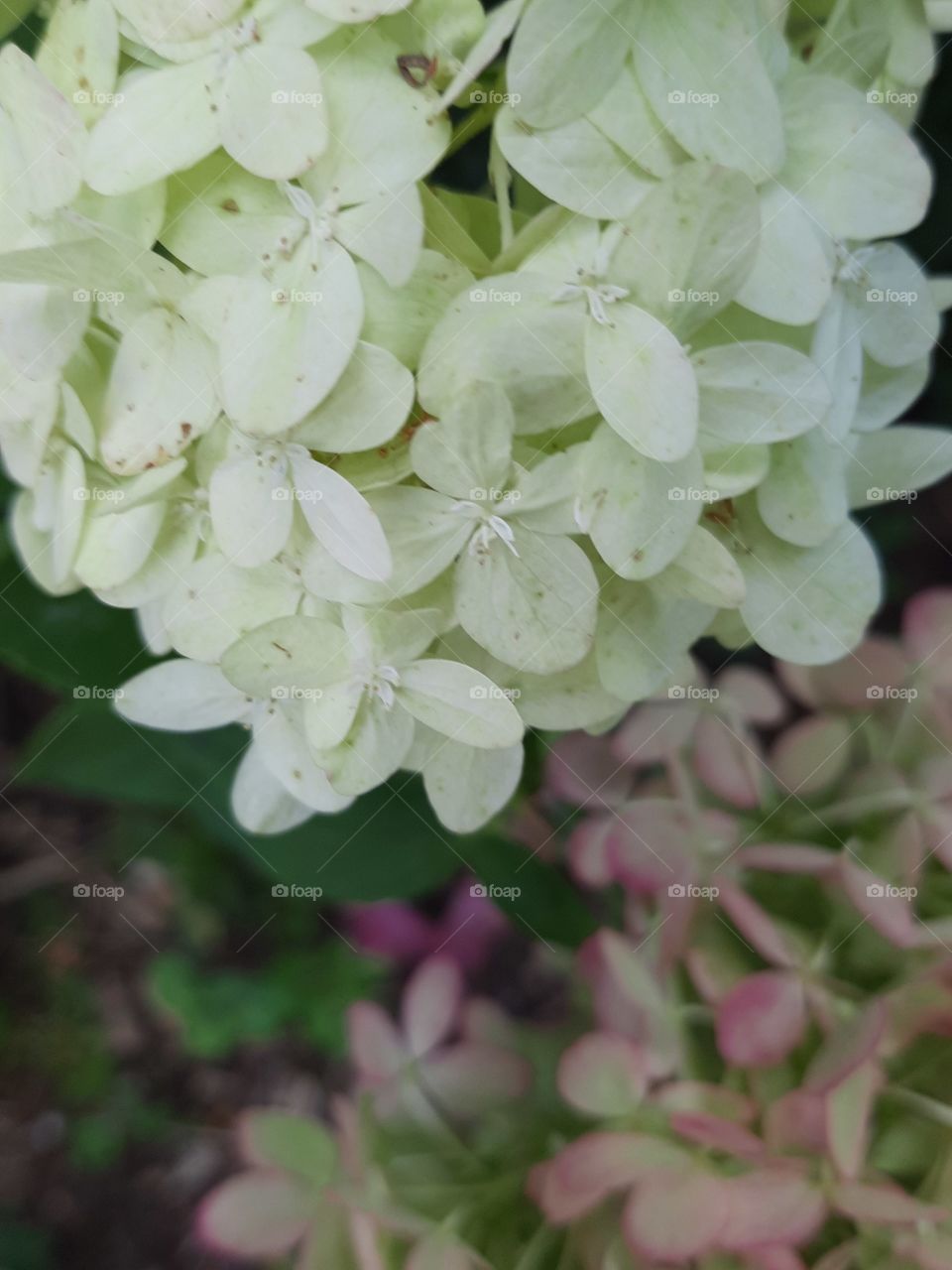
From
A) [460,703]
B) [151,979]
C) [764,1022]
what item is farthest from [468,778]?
[151,979]

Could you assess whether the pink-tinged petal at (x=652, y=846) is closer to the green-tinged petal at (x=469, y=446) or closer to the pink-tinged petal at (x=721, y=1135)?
the pink-tinged petal at (x=721, y=1135)

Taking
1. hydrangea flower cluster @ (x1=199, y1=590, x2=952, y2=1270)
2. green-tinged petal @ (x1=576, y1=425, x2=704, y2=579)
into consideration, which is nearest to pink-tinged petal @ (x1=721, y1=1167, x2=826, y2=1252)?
hydrangea flower cluster @ (x1=199, y1=590, x2=952, y2=1270)

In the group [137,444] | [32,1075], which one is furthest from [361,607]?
[32,1075]

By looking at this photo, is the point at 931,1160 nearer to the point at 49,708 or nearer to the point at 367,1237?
the point at 367,1237

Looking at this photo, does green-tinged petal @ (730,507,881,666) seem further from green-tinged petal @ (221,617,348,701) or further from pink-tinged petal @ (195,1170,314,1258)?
pink-tinged petal @ (195,1170,314,1258)

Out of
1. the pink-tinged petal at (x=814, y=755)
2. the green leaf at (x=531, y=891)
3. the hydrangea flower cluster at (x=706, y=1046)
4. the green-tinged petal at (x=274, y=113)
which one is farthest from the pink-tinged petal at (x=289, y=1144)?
the green-tinged petal at (x=274, y=113)

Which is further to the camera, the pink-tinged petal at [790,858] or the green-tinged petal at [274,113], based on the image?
the pink-tinged petal at [790,858]

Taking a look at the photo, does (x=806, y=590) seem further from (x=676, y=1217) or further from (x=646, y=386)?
(x=676, y=1217)
